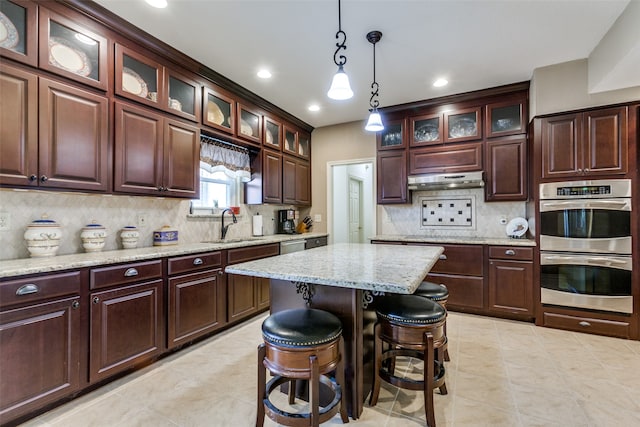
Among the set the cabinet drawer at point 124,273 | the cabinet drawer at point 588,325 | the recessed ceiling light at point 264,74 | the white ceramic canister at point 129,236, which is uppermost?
the recessed ceiling light at point 264,74

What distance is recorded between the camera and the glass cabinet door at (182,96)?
2763mm

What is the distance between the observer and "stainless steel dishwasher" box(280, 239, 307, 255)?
383 centimetres

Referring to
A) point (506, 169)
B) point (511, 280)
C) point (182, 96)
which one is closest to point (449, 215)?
point (506, 169)

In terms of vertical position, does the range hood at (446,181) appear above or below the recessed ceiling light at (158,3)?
below

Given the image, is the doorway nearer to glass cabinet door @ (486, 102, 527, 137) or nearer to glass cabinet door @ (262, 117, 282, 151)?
glass cabinet door @ (262, 117, 282, 151)

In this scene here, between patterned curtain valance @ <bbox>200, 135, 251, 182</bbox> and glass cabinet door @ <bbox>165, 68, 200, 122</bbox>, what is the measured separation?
0.37m

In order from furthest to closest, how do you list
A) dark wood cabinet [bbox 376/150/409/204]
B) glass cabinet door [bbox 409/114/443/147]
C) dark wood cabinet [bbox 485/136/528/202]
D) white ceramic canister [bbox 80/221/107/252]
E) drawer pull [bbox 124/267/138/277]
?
dark wood cabinet [bbox 376/150/409/204] → glass cabinet door [bbox 409/114/443/147] → dark wood cabinet [bbox 485/136/528/202] → white ceramic canister [bbox 80/221/107/252] → drawer pull [bbox 124/267/138/277]

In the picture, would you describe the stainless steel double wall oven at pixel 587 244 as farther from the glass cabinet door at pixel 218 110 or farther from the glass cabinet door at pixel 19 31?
the glass cabinet door at pixel 19 31

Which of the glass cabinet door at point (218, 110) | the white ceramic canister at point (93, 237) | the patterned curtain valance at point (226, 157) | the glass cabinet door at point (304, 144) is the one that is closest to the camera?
the white ceramic canister at point (93, 237)

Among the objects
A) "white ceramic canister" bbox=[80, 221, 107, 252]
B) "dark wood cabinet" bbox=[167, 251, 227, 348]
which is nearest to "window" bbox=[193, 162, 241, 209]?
"dark wood cabinet" bbox=[167, 251, 227, 348]

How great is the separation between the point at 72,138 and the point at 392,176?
3573mm

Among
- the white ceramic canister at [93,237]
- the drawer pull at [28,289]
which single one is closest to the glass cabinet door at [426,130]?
the white ceramic canister at [93,237]

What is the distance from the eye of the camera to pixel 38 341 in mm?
1679

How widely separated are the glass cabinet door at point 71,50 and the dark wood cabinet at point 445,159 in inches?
139
